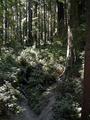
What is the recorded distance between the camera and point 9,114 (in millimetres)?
11172

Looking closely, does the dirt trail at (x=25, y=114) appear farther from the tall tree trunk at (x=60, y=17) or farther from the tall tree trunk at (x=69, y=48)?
the tall tree trunk at (x=60, y=17)

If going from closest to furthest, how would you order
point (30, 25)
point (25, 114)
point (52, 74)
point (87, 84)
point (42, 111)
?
point (87, 84) < point (25, 114) < point (42, 111) < point (52, 74) < point (30, 25)

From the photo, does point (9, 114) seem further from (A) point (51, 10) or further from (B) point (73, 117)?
(A) point (51, 10)

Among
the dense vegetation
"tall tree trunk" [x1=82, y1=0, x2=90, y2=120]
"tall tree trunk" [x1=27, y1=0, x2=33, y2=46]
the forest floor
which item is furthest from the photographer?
"tall tree trunk" [x1=27, y1=0, x2=33, y2=46]

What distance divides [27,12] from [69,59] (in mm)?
15874

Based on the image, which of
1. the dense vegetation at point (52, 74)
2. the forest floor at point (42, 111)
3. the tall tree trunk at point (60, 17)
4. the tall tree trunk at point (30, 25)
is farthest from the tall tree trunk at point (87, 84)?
the tall tree trunk at point (30, 25)

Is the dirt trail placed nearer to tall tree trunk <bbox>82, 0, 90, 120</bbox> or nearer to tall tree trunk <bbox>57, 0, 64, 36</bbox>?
tall tree trunk <bbox>82, 0, 90, 120</bbox>

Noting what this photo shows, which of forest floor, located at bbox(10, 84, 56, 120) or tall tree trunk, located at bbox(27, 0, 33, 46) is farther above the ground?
tall tree trunk, located at bbox(27, 0, 33, 46)

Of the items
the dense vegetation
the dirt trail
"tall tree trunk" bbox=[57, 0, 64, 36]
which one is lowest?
the dirt trail

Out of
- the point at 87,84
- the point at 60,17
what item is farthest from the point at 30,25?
the point at 87,84

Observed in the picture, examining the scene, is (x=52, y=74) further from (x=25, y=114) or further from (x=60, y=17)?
(x=60, y=17)

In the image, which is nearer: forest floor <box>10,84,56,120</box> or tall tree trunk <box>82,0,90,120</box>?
tall tree trunk <box>82,0,90,120</box>

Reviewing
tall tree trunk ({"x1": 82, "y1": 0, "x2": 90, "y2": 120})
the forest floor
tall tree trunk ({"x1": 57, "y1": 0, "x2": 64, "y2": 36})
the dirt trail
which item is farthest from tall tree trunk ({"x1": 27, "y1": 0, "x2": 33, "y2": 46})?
tall tree trunk ({"x1": 82, "y1": 0, "x2": 90, "y2": 120})

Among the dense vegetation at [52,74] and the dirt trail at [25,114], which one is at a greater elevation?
the dense vegetation at [52,74]
